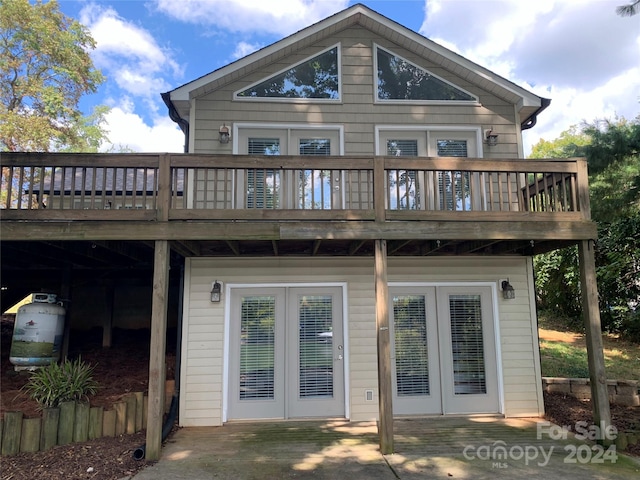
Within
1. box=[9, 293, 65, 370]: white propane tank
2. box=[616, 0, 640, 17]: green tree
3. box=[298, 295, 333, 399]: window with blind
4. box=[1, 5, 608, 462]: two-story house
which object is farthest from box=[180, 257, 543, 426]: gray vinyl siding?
box=[616, 0, 640, 17]: green tree

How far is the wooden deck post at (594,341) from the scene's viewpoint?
15.2ft

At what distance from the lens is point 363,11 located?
253 inches

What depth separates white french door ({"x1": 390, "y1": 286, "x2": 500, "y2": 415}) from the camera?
19.5 feet

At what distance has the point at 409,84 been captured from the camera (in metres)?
6.58

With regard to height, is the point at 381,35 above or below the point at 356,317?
above

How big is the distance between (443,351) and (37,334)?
609cm

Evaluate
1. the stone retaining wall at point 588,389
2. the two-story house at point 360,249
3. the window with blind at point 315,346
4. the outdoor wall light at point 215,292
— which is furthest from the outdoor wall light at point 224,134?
the stone retaining wall at point 588,389

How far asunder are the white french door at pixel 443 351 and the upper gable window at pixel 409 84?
3.14 m

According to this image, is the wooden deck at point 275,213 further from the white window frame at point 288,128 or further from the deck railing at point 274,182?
the white window frame at point 288,128

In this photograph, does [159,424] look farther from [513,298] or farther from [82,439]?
[513,298]

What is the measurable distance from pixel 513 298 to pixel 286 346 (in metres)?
3.59

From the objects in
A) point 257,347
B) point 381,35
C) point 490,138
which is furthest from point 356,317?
point 381,35

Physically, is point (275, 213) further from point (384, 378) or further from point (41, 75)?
point (41, 75)

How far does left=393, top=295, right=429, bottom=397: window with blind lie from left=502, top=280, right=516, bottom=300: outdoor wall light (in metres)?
1.25
